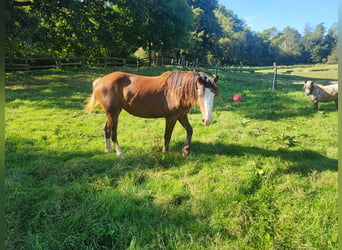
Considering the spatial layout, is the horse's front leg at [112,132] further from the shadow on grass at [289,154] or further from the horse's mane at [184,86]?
the shadow on grass at [289,154]

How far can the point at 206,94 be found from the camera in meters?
3.09

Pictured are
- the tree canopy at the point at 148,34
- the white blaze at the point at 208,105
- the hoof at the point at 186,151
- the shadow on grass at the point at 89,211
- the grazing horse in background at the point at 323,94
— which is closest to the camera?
the shadow on grass at the point at 89,211

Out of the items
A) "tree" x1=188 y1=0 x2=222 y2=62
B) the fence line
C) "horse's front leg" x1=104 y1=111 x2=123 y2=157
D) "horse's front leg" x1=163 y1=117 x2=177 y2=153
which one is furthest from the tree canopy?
"horse's front leg" x1=104 y1=111 x2=123 y2=157

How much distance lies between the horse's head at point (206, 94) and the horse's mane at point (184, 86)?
0.16 m

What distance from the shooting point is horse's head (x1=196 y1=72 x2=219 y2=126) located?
10.0ft

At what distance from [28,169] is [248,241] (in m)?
3.21

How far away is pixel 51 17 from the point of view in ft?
38.8

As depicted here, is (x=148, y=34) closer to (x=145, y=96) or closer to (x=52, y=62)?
(x=52, y=62)

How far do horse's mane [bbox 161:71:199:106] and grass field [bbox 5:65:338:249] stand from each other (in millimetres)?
1047

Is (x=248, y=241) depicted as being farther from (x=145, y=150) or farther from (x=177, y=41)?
(x=177, y=41)

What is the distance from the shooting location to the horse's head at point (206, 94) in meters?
3.06

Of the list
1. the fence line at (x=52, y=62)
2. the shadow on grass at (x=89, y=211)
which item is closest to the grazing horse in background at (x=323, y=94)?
the shadow on grass at (x=89, y=211)

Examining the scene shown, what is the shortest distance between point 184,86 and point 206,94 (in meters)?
0.49

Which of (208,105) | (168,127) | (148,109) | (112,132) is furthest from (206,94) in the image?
(112,132)
